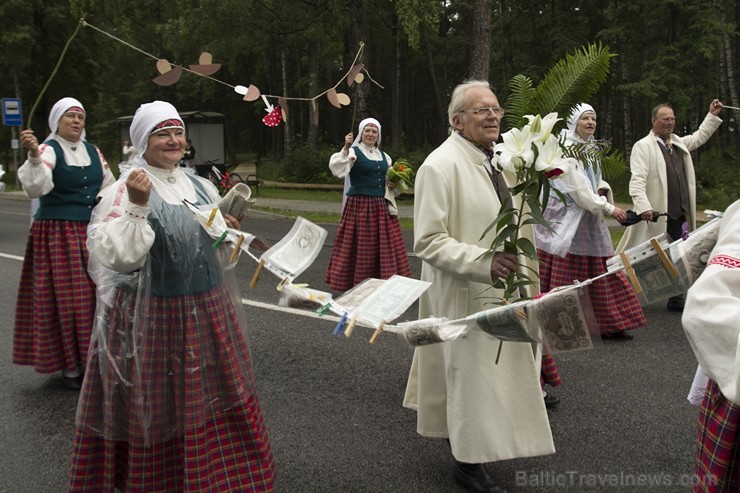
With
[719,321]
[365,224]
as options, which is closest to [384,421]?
[719,321]

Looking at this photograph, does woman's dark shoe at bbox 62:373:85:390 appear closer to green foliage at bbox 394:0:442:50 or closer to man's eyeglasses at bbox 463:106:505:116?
man's eyeglasses at bbox 463:106:505:116

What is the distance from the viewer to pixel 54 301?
4.86 m

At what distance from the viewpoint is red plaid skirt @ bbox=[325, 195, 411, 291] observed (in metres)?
7.13

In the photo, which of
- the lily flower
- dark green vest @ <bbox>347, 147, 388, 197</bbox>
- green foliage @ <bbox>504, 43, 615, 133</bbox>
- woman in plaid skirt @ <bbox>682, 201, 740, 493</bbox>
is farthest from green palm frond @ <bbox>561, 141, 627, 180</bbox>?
dark green vest @ <bbox>347, 147, 388, 197</bbox>

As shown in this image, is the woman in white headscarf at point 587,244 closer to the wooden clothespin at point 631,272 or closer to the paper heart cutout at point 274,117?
the paper heart cutout at point 274,117

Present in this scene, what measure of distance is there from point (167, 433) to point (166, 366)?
0.29 metres

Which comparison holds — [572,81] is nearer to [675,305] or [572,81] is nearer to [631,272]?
[631,272]

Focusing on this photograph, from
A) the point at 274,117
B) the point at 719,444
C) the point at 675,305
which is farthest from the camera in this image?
the point at 675,305

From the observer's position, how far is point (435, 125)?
151 ft

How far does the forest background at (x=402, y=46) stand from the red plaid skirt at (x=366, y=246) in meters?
7.39

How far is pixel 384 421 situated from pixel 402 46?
31.7 metres

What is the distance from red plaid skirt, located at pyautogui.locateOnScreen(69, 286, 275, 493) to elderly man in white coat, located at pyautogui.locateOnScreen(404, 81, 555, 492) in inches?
36.9

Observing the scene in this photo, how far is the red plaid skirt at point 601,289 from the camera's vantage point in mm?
5645

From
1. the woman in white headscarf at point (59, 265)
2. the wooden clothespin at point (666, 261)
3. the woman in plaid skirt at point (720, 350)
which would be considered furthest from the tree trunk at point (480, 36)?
the woman in plaid skirt at point (720, 350)
